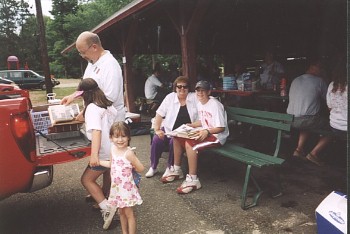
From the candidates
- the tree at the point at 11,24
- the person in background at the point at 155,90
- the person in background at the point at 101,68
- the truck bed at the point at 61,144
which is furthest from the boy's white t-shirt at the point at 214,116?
the tree at the point at 11,24

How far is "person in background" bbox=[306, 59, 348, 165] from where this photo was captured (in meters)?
4.05

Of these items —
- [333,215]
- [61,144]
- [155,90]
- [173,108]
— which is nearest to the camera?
[333,215]

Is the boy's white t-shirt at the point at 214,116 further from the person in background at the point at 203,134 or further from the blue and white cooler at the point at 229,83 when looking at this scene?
the blue and white cooler at the point at 229,83

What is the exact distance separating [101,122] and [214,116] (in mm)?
1619

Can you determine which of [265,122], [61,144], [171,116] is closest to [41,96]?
[171,116]

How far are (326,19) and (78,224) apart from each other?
28.9ft

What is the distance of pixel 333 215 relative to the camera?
243cm

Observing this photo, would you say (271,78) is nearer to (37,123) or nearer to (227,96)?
(227,96)

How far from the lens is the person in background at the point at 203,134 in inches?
161

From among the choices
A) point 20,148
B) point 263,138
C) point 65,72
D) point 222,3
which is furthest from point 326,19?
point 65,72

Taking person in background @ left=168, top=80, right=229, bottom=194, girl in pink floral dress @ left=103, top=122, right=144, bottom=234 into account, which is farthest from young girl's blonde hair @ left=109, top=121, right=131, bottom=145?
person in background @ left=168, top=80, right=229, bottom=194

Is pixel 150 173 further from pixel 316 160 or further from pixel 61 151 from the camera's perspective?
pixel 316 160

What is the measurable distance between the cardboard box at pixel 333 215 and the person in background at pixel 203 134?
1.76 meters

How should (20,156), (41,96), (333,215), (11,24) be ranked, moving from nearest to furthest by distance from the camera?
(333,215) < (20,156) < (41,96) < (11,24)
